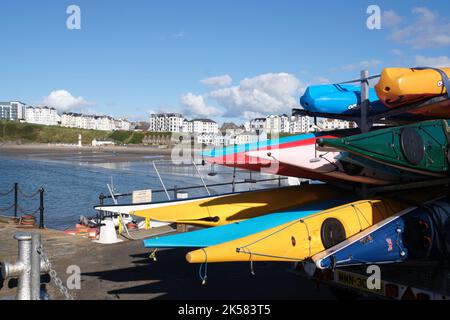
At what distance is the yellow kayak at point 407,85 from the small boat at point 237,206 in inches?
Answer: 86.8

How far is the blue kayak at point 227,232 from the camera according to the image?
629 centimetres

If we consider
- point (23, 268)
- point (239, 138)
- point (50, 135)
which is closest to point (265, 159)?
point (23, 268)

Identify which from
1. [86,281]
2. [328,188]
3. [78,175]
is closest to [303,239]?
[328,188]

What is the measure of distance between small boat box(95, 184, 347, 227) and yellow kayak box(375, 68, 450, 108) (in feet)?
7.23

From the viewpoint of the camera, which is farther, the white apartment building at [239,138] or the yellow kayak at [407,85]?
the white apartment building at [239,138]

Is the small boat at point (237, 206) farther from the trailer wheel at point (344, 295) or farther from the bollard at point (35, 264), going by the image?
the bollard at point (35, 264)

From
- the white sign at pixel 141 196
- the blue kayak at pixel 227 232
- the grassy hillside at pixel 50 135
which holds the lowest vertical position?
the white sign at pixel 141 196

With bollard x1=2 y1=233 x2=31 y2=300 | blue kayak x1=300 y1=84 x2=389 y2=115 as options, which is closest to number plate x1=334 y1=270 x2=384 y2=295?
blue kayak x1=300 y1=84 x2=389 y2=115

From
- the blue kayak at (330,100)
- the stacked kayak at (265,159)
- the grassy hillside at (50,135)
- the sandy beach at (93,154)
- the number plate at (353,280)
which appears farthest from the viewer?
the grassy hillside at (50,135)

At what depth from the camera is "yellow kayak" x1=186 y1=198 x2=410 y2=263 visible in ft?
17.7

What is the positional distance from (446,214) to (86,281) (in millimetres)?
6276

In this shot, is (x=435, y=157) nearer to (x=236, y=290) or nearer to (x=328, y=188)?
(x=328, y=188)

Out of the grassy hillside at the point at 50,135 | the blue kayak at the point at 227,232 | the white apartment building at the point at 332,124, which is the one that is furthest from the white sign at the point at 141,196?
the grassy hillside at the point at 50,135
